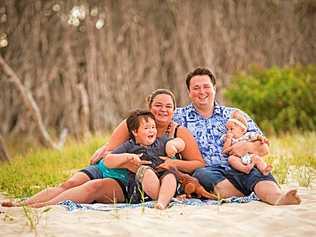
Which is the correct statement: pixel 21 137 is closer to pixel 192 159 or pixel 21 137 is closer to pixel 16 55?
pixel 16 55

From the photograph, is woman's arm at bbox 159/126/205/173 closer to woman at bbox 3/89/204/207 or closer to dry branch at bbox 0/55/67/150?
woman at bbox 3/89/204/207

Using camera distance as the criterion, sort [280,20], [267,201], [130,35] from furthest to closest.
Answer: [280,20]
[130,35]
[267,201]

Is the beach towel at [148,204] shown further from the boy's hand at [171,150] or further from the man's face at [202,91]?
the man's face at [202,91]

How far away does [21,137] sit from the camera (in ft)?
35.1

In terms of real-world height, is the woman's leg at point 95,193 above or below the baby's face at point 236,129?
below

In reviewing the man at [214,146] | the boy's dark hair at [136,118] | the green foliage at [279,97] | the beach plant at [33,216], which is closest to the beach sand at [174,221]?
the beach plant at [33,216]

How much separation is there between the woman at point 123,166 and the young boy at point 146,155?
2.0 inches

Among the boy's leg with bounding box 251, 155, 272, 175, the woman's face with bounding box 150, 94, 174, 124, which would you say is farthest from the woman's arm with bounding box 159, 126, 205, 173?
the boy's leg with bounding box 251, 155, 272, 175

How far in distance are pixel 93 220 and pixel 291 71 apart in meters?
7.62

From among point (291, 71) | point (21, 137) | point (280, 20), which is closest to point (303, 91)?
point (291, 71)

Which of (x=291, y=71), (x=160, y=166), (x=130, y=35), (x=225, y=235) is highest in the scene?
(x=130, y=35)

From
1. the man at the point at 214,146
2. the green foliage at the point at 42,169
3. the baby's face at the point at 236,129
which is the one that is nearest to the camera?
the man at the point at 214,146

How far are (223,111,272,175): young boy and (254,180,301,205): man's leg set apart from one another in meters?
0.10

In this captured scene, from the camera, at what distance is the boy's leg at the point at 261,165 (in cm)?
445
